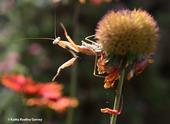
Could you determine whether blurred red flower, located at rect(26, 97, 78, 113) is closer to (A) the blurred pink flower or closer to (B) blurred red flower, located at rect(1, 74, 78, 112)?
(B) blurred red flower, located at rect(1, 74, 78, 112)

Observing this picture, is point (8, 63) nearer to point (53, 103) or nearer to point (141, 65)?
point (53, 103)

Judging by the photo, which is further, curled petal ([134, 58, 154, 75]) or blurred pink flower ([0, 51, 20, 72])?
blurred pink flower ([0, 51, 20, 72])

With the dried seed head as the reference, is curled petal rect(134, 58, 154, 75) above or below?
below

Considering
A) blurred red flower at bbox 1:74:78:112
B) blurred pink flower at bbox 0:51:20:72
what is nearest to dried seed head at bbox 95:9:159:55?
blurred red flower at bbox 1:74:78:112

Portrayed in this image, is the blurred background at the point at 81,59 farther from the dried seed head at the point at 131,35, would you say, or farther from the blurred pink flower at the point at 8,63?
the dried seed head at the point at 131,35

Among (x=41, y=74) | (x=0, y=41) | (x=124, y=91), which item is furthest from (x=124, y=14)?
(x=124, y=91)

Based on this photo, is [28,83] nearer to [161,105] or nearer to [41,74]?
[41,74]

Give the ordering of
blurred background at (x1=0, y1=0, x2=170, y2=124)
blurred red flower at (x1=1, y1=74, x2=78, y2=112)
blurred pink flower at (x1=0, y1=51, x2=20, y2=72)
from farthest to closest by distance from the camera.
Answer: blurred background at (x1=0, y1=0, x2=170, y2=124) → blurred pink flower at (x1=0, y1=51, x2=20, y2=72) → blurred red flower at (x1=1, y1=74, x2=78, y2=112)

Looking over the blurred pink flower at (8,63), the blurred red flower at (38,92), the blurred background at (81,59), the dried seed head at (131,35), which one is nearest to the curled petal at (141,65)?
the dried seed head at (131,35)
